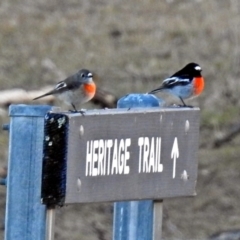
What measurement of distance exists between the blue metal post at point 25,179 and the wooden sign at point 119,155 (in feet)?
0.38

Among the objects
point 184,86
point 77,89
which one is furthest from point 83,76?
point 184,86

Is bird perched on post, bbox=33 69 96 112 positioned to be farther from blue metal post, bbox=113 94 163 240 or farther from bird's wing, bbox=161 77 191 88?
blue metal post, bbox=113 94 163 240

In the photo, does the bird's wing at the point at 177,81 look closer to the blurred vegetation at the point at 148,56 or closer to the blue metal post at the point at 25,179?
the blurred vegetation at the point at 148,56

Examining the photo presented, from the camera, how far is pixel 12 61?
1285cm

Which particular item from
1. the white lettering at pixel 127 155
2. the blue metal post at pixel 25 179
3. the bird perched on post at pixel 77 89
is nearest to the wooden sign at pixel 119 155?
the white lettering at pixel 127 155

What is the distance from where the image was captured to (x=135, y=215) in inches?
182

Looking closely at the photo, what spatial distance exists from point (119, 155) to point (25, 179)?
352mm

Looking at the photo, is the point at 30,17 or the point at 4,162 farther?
the point at 30,17

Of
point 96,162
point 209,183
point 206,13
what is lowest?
point 209,183

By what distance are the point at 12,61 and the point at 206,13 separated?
9.09 ft

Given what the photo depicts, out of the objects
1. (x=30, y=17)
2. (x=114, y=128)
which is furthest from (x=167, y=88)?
(x=30, y=17)

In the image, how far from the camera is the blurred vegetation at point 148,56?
9578 millimetres

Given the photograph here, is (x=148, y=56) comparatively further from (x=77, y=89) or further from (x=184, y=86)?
(x=77, y=89)

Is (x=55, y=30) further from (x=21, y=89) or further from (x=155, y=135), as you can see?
(x=155, y=135)
